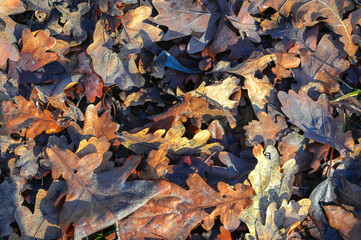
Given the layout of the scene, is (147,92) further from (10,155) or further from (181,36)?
(10,155)

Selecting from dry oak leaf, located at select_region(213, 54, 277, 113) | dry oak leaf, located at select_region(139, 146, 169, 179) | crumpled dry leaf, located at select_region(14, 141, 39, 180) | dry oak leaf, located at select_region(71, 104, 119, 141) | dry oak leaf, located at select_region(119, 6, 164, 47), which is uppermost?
dry oak leaf, located at select_region(119, 6, 164, 47)

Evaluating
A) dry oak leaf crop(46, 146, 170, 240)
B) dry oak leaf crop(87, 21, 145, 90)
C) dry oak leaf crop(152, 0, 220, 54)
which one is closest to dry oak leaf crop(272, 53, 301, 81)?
dry oak leaf crop(152, 0, 220, 54)

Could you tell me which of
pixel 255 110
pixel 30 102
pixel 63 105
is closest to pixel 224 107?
pixel 255 110

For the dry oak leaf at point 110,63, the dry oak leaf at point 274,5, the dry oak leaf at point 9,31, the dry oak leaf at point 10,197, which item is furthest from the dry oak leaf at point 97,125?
the dry oak leaf at point 274,5

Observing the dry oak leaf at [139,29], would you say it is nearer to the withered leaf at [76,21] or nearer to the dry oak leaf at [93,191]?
the withered leaf at [76,21]

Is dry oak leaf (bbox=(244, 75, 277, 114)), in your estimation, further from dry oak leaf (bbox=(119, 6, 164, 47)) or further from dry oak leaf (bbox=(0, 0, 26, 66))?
dry oak leaf (bbox=(0, 0, 26, 66))
